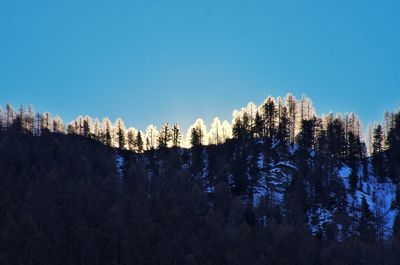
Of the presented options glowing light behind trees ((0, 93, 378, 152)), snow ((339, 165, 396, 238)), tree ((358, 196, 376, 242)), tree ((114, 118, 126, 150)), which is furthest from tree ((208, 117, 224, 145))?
tree ((358, 196, 376, 242))

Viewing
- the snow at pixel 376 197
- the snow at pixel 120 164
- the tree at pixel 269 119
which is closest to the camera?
the snow at pixel 376 197

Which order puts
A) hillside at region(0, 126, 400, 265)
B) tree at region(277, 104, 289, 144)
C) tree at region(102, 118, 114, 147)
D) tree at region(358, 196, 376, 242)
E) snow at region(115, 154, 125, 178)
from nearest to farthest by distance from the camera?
hillside at region(0, 126, 400, 265), tree at region(358, 196, 376, 242), snow at region(115, 154, 125, 178), tree at region(277, 104, 289, 144), tree at region(102, 118, 114, 147)

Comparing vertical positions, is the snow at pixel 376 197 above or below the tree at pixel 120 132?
below

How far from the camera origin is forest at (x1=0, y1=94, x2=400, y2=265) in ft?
318

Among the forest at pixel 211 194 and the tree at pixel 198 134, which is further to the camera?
the tree at pixel 198 134

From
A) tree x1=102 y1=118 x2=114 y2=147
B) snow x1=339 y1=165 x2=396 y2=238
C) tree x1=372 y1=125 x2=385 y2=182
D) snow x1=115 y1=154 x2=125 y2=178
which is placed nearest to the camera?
snow x1=339 y1=165 x2=396 y2=238

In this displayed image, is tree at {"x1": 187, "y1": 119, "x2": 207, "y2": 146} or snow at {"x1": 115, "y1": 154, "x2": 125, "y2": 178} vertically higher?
tree at {"x1": 187, "y1": 119, "x2": 207, "y2": 146}

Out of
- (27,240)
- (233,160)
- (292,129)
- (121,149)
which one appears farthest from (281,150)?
(27,240)

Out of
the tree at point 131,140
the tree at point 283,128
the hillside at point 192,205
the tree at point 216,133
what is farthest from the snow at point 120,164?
the tree at point 283,128

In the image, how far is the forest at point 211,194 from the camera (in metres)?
97.0

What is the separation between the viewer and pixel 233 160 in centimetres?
14438

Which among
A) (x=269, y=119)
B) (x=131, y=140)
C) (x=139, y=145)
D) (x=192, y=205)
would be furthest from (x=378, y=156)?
(x=131, y=140)

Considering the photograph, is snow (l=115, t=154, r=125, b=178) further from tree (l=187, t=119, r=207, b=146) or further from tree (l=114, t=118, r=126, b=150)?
tree (l=187, t=119, r=207, b=146)

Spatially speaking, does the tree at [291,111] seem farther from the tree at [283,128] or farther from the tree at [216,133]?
the tree at [216,133]
